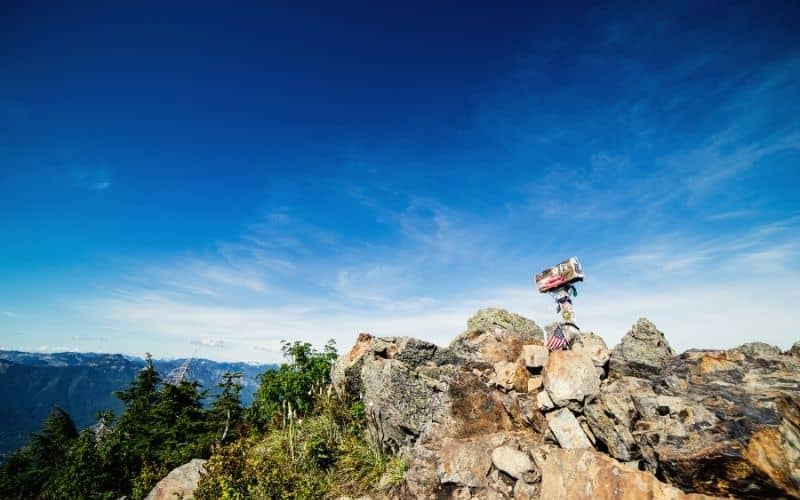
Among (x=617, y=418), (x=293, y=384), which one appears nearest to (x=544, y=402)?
(x=617, y=418)

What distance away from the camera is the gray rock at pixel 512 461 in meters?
7.66

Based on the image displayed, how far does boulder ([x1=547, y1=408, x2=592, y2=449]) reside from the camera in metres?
7.57

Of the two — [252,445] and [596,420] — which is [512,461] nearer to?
[596,420]

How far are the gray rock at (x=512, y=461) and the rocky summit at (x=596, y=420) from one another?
22mm

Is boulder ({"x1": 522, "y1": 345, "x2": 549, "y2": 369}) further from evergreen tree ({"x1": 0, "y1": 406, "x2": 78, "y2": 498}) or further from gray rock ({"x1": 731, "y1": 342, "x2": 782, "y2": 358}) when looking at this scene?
evergreen tree ({"x1": 0, "y1": 406, "x2": 78, "y2": 498})

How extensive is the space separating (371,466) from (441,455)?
10.3 ft

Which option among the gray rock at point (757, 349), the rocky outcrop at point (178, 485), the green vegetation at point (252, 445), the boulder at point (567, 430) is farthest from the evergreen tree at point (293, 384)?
the gray rock at point (757, 349)

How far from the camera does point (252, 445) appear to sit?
13.3m

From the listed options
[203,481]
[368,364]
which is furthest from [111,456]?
[368,364]

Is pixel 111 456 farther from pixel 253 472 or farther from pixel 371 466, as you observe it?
pixel 371 466

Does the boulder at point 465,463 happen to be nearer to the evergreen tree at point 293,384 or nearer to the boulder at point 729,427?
the boulder at point 729,427

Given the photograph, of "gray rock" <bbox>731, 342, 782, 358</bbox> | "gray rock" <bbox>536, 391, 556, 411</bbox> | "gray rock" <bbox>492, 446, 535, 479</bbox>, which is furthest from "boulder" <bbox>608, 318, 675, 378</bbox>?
"gray rock" <bbox>492, 446, 535, 479</bbox>

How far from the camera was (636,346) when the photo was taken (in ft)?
31.3

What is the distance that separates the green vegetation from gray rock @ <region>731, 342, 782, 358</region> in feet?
28.6
